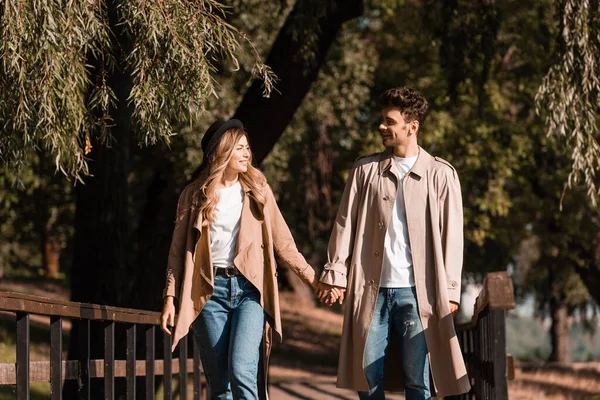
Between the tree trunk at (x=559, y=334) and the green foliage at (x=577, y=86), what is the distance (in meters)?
22.1

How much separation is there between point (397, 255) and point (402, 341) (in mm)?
456

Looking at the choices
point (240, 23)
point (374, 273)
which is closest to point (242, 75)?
point (240, 23)

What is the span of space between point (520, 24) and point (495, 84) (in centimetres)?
135

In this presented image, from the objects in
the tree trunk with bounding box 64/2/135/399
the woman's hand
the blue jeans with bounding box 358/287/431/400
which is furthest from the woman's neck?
the tree trunk with bounding box 64/2/135/399

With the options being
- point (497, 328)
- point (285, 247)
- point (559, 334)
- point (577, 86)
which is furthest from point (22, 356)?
point (559, 334)

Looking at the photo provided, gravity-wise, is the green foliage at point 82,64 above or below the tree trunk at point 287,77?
below

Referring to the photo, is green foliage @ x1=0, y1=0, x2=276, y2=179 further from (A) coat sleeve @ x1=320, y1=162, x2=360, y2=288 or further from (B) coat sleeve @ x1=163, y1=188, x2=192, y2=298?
(A) coat sleeve @ x1=320, y1=162, x2=360, y2=288

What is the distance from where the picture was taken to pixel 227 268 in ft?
17.8

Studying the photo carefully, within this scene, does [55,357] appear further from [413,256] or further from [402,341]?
[413,256]

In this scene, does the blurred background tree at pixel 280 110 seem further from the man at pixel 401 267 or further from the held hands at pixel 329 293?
the held hands at pixel 329 293

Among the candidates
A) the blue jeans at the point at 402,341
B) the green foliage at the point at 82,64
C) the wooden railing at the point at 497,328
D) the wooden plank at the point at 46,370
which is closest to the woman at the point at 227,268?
the blue jeans at the point at 402,341

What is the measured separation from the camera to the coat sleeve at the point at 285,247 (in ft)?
18.6

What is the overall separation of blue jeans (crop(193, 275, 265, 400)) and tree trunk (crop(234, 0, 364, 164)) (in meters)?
5.14

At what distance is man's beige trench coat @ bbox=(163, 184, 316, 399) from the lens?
17.7 ft
